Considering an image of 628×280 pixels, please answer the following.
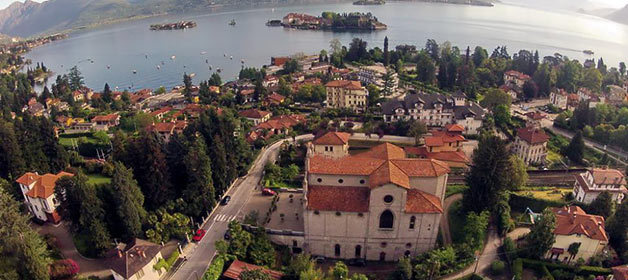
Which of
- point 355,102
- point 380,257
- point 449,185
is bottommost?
point 380,257

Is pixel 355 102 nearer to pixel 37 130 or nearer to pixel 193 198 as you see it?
pixel 193 198

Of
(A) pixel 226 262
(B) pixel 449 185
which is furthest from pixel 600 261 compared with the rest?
(A) pixel 226 262

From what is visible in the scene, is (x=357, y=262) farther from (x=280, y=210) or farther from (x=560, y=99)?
(x=560, y=99)

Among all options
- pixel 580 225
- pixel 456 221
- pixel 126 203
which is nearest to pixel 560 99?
pixel 580 225

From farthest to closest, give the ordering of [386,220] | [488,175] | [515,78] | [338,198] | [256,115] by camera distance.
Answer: [515,78] → [256,115] → [488,175] → [338,198] → [386,220]

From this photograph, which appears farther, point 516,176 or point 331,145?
point 331,145

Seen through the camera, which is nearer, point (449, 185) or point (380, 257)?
point (380, 257)

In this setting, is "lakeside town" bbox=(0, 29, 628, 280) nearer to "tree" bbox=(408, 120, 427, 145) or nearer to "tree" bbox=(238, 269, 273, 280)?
"tree" bbox=(238, 269, 273, 280)

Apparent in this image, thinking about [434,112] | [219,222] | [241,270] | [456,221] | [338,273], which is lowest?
[338,273]
